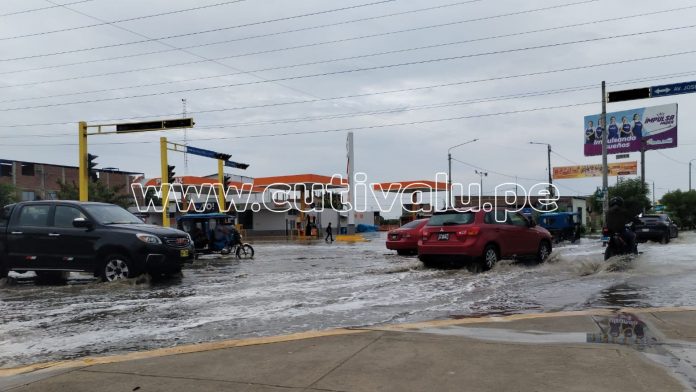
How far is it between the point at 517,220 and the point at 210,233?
428 inches

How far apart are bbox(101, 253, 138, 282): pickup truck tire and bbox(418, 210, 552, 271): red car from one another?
6.70 metres

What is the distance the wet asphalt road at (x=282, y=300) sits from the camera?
7121 millimetres

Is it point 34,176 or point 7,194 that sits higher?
point 34,176

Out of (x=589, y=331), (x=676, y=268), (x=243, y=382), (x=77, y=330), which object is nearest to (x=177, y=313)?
(x=77, y=330)

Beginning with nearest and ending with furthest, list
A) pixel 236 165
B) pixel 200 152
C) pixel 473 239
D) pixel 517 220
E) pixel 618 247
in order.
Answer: pixel 473 239 < pixel 618 247 < pixel 517 220 < pixel 200 152 < pixel 236 165

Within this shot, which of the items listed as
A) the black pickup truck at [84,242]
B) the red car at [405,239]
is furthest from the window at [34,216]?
the red car at [405,239]

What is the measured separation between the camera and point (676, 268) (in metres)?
13.6

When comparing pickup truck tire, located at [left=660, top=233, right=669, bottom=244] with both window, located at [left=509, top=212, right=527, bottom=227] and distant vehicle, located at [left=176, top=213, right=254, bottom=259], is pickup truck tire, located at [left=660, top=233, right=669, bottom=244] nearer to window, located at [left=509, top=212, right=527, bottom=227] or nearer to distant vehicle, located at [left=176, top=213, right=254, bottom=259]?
window, located at [left=509, top=212, right=527, bottom=227]

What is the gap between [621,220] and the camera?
45.5 ft

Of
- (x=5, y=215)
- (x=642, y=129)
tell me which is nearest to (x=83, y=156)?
(x=5, y=215)

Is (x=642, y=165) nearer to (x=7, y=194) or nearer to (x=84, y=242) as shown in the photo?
(x=84, y=242)

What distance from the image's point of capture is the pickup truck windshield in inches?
481

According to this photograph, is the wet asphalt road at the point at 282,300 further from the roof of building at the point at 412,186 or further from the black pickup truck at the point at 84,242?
the roof of building at the point at 412,186

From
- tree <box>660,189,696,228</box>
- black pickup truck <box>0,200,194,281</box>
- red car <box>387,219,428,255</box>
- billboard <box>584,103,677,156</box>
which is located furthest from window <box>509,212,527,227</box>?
tree <box>660,189,696,228</box>
